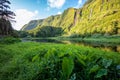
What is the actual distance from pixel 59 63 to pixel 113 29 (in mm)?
155403

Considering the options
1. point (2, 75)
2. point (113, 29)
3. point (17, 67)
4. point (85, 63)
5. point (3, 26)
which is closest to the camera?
point (85, 63)

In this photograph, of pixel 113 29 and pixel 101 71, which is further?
pixel 113 29

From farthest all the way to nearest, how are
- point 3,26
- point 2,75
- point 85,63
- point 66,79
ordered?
point 3,26 → point 2,75 → point 85,63 → point 66,79

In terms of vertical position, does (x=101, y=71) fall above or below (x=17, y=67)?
above

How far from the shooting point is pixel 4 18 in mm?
34438

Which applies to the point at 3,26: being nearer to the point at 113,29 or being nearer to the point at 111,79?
the point at 111,79

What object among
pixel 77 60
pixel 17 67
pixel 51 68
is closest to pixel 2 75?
pixel 17 67

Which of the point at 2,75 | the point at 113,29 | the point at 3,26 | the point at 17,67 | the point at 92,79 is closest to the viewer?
the point at 92,79

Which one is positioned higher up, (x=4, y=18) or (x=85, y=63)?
(x=4, y=18)

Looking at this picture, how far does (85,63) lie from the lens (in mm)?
6652

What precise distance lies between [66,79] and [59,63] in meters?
1.73

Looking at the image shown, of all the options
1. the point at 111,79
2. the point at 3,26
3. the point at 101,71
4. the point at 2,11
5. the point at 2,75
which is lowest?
the point at 2,75

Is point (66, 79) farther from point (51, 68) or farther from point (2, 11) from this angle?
point (2, 11)

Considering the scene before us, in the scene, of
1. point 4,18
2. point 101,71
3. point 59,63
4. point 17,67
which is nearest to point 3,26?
point 4,18
